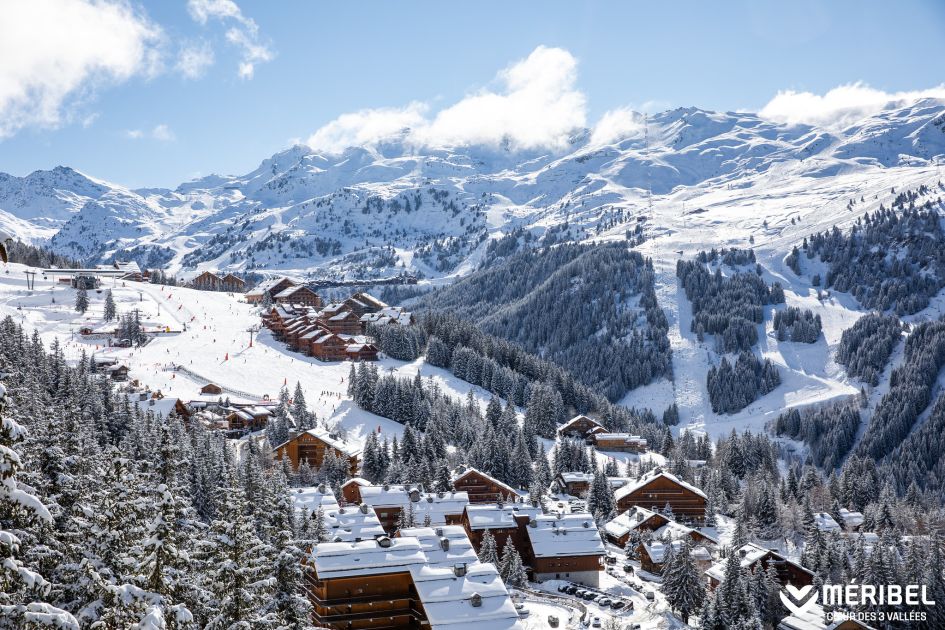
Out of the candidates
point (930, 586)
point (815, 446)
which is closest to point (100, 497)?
point (930, 586)

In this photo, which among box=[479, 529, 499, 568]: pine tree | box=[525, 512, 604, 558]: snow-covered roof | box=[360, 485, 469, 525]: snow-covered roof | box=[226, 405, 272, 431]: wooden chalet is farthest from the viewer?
box=[226, 405, 272, 431]: wooden chalet

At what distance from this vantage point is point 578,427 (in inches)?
5020

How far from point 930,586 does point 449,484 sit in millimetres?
48159

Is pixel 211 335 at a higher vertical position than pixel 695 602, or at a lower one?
higher

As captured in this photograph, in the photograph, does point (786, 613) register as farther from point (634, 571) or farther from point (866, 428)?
point (866, 428)

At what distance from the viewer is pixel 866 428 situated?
182 meters

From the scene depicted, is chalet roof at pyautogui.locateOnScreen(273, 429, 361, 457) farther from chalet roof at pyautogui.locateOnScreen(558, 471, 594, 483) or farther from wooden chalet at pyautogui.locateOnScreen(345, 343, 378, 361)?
wooden chalet at pyautogui.locateOnScreen(345, 343, 378, 361)

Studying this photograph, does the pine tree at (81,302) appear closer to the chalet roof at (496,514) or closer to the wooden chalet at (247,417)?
the wooden chalet at (247,417)

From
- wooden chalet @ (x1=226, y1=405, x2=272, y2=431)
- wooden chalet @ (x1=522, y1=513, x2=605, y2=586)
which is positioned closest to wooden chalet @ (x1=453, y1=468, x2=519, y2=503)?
wooden chalet @ (x1=522, y1=513, x2=605, y2=586)

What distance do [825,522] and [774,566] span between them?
27.1 metres

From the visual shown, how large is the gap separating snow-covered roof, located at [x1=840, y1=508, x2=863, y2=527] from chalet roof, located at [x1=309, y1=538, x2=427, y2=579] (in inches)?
2795

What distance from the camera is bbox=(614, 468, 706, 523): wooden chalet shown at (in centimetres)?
9581

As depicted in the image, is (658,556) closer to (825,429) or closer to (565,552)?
(565,552)

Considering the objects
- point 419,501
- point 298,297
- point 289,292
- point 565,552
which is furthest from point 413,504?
point 289,292
